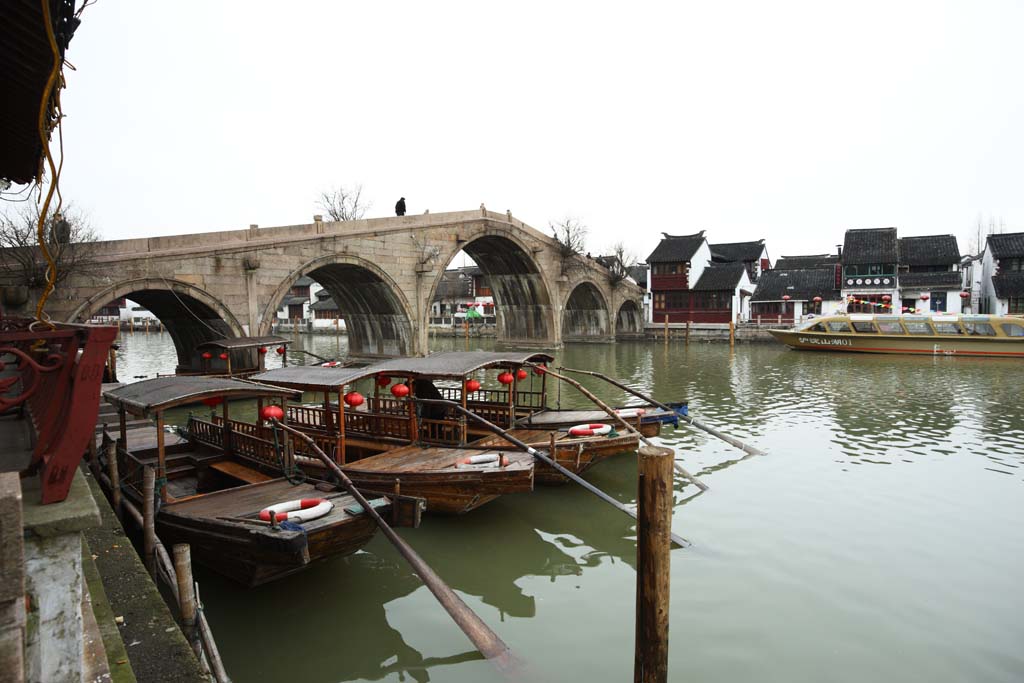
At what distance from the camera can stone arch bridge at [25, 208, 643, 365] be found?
17109 mm

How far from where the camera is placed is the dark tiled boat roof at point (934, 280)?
37219 mm

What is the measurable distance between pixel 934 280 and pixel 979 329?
10062 mm

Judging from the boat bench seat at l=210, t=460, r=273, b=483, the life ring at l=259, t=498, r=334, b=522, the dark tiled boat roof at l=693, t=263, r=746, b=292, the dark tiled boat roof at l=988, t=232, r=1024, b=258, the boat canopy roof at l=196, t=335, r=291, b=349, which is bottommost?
the boat bench seat at l=210, t=460, r=273, b=483

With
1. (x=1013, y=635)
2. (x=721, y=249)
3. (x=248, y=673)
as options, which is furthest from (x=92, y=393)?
(x=721, y=249)

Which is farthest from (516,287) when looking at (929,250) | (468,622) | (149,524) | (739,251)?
(468,622)

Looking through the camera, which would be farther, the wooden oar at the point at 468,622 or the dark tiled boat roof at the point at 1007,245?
the dark tiled boat roof at the point at 1007,245

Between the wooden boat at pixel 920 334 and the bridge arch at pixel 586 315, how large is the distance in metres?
13.6

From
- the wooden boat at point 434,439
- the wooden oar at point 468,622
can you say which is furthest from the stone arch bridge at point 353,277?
the wooden oar at point 468,622

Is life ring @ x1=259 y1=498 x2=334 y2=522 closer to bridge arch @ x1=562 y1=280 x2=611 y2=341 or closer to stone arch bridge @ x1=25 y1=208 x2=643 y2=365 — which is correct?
stone arch bridge @ x1=25 y1=208 x2=643 y2=365

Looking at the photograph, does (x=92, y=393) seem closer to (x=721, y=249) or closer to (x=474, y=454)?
(x=474, y=454)

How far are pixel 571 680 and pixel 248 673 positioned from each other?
9.44ft

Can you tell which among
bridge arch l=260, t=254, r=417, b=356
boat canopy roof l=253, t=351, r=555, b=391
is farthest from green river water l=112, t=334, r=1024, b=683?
bridge arch l=260, t=254, r=417, b=356

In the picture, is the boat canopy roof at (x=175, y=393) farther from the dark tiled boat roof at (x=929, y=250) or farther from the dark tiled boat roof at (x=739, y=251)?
the dark tiled boat roof at (x=739, y=251)

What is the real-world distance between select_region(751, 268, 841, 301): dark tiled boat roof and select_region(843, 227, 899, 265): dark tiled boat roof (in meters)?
2.37
